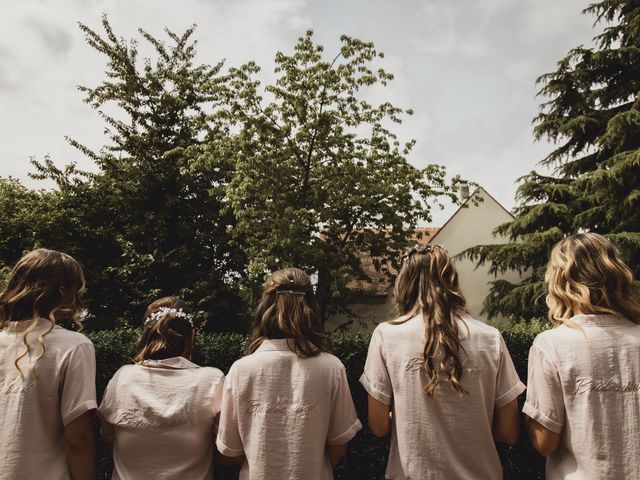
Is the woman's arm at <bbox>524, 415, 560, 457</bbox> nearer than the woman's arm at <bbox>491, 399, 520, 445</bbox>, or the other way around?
the woman's arm at <bbox>524, 415, 560, 457</bbox>

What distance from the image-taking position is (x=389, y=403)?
237cm

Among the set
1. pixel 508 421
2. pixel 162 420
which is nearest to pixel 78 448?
pixel 162 420

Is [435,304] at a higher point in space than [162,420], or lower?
higher

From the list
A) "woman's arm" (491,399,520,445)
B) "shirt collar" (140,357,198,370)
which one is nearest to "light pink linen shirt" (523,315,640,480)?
"woman's arm" (491,399,520,445)

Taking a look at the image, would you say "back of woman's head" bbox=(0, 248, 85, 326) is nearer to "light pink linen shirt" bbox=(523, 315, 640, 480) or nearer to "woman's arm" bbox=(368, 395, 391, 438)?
"woman's arm" bbox=(368, 395, 391, 438)

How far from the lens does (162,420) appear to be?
2.32m

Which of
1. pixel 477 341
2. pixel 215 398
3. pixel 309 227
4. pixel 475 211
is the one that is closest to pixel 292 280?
pixel 215 398

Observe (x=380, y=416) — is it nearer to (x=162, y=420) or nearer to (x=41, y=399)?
(x=162, y=420)

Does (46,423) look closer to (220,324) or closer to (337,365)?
(337,365)

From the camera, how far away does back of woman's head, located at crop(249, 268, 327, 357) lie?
2373 mm

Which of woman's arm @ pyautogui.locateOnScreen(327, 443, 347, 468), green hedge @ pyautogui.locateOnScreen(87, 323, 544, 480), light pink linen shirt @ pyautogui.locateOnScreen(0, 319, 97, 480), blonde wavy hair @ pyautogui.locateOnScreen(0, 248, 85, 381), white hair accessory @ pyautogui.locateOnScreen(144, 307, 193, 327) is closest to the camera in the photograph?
light pink linen shirt @ pyautogui.locateOnScreen(0, 319, 97, 480)

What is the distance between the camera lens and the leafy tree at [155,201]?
1570cm

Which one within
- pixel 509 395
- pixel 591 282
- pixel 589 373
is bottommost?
pixel 509 395

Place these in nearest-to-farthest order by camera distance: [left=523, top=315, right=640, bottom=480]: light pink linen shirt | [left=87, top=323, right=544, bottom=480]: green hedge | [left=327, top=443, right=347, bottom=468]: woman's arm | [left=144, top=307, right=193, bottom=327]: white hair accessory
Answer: [left=523, top=315, right=640, bottom=480]: light pink linen shirt → [left=327, top=443, right=347, bottom=468]: woman's arm → [left=144, top=307, right=193, bottom=327]: white hair accessory → [left=87, top=323, right=544, bottom=480]: green hedge
